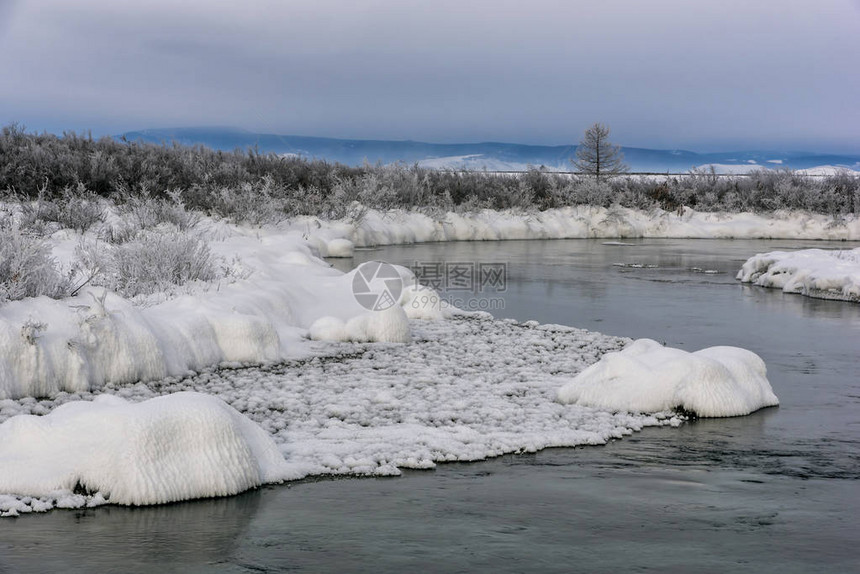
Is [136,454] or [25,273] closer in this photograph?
[136,454]

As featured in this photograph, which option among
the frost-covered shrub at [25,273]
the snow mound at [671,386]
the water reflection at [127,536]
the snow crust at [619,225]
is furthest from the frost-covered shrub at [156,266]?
the snow crust at [619,225]

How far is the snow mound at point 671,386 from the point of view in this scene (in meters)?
7.05

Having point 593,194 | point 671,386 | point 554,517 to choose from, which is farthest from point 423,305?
point 593,194

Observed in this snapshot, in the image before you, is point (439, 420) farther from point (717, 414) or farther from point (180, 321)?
point (180, 321)

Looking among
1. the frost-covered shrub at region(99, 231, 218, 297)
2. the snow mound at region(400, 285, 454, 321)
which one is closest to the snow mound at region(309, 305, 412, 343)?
the snow mound at region(400, 285, 454, 321)

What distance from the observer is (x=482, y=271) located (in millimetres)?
18359

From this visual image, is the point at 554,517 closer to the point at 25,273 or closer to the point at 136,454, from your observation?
the point at 136,454

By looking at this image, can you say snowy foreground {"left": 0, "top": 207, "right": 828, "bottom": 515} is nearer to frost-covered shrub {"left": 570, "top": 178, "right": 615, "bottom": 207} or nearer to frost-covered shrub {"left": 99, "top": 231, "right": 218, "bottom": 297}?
frost-covered shrub {"left": 99, "top": 231, "right": 218, "bottom": 297}

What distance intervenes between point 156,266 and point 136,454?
5.89m

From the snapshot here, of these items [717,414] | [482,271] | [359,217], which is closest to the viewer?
[717,414]

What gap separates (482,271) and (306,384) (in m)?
10.9

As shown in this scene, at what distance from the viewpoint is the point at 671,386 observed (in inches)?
280

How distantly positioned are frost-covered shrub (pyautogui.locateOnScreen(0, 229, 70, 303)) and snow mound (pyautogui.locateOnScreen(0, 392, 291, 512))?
10.0ft

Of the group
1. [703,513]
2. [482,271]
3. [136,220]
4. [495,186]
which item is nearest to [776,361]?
[703,513]
